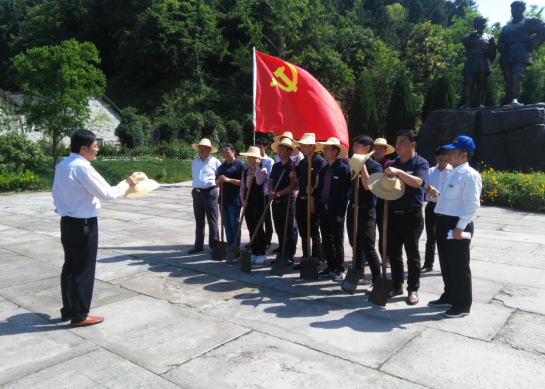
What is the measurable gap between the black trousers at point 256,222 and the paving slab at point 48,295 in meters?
2.12

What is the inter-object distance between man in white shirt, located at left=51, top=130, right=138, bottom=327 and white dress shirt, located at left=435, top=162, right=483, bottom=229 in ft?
10.3

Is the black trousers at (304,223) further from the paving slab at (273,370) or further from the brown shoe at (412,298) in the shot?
the paving slab at (273,370)

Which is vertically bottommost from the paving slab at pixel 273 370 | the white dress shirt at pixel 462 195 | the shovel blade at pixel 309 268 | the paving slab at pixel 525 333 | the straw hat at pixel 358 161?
the paving slab at pixel 525 333

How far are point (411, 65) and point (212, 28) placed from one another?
62.3ft

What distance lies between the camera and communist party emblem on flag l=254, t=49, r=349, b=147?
20.9 feet

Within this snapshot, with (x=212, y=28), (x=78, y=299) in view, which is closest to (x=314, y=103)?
(x=78, y=299)

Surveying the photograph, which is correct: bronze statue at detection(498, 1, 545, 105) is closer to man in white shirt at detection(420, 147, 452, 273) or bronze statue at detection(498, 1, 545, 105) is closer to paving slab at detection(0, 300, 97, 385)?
man in white shirt at detection(420, 147, 452, 273)

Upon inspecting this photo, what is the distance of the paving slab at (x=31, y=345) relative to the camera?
3453mm

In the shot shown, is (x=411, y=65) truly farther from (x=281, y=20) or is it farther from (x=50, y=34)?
(x=50, y=34)

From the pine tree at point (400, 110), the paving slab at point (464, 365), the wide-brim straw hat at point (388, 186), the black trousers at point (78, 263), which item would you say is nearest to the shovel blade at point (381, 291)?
the paving slab at point (464, 365)

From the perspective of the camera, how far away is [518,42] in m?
15.0

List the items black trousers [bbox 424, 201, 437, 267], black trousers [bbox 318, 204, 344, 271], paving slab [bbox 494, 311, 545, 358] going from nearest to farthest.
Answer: paving slab [bbox 494, 311, 545, 358]
black trousers [bbox 318, 204, 344, 271]
black trousers [bbox 424, 201, 437, 267]

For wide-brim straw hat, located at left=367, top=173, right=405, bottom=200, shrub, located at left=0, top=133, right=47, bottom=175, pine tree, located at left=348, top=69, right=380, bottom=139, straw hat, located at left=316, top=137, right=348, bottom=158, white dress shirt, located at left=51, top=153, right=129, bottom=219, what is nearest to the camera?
white dress shirt, located at left=51, top=153, right=129, bottom=219

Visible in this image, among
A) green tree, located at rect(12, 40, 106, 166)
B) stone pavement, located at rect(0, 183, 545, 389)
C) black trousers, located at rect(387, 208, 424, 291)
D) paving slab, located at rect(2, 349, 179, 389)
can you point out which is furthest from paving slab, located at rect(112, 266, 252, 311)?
green tree, located at rect(12, 40, 106, 166)
